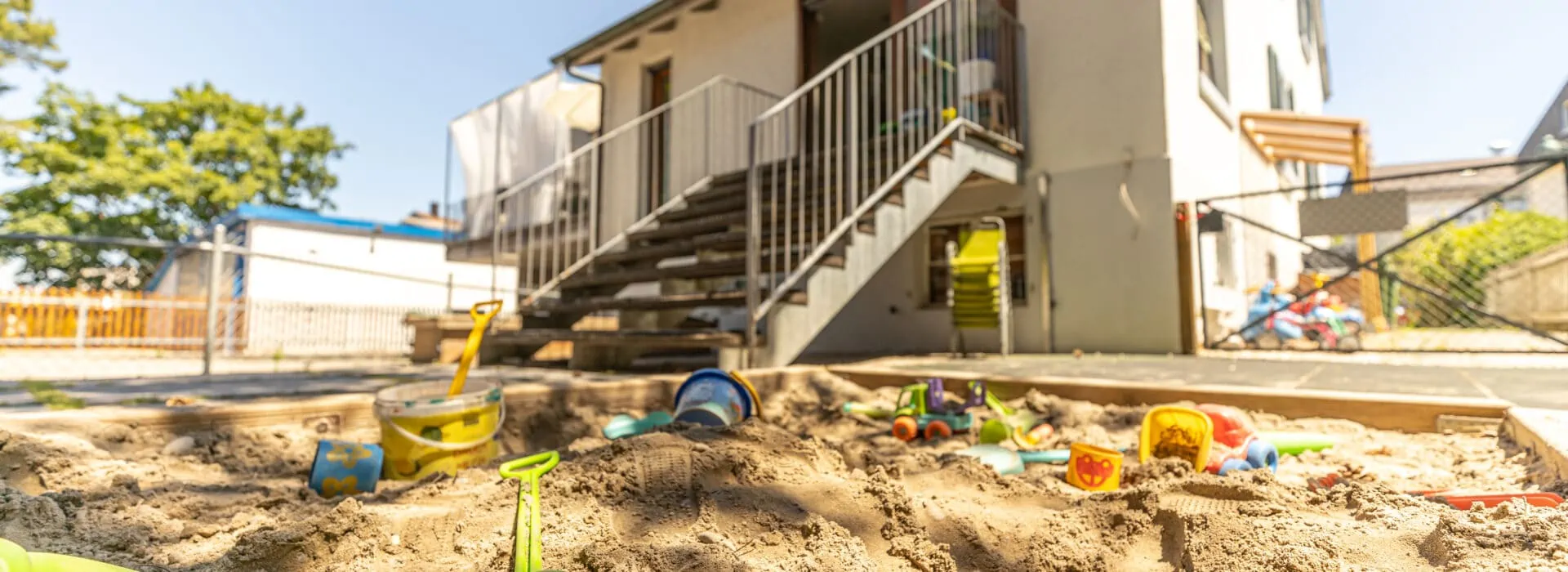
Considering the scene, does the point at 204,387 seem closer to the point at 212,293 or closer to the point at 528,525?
the point at 212,293

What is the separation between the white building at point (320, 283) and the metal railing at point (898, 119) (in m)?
7.96

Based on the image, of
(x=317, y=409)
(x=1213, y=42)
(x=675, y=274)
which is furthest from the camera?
(x=1213, y=42)

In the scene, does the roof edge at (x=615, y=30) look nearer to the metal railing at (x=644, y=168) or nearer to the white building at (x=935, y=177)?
the white building at (x=935, y=177)

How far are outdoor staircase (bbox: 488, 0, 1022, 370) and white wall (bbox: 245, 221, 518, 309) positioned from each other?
8.33 meters

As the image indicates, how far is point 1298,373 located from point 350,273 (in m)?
15.4

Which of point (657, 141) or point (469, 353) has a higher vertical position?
point (657, 141)

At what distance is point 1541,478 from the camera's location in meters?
1.66

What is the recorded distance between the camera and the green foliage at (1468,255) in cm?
1312

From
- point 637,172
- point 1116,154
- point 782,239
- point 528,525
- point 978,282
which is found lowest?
point 528,525

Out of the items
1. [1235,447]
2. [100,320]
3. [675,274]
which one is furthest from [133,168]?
[1235,447]

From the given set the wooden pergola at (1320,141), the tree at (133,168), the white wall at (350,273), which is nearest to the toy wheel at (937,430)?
the wooden pergola at (1320,141)

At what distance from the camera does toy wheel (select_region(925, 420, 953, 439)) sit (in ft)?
9.14

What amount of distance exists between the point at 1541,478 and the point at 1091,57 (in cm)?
516

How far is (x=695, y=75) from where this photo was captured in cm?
895
